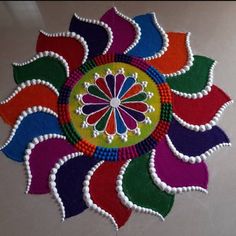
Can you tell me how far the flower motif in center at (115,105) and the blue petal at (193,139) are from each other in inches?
4.6

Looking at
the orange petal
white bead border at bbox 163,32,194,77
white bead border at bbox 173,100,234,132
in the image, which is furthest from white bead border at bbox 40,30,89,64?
white bead border at bbox 173,100,234,132

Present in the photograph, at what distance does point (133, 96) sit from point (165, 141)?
0.22m

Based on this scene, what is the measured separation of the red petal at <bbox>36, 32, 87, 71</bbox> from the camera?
1481 mm

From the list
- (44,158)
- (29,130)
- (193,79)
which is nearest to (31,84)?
(29,130)

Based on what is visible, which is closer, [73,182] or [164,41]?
[73,182]

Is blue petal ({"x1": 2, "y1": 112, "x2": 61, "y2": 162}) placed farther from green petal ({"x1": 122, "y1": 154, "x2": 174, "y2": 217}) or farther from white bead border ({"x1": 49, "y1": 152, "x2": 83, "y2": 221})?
green petal ({"x1": 122, "y1": 154, "x2": 174, "y2": 217})

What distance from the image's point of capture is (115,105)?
1409 mm

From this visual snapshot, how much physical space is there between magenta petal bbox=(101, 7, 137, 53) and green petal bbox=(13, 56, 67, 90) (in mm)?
222

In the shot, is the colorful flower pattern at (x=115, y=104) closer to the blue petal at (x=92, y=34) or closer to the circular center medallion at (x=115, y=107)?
the circular center medallion at (x=115, y=107)

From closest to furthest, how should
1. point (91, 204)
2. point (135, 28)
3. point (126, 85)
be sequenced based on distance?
1. point (91, 204)
2. point (126, 85)
3. point (135, 28)

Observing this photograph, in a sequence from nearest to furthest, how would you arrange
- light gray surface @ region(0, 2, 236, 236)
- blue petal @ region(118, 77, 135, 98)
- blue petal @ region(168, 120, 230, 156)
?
light gray surface @ region(0, 2, 236, 236) < blue petal @ region(168, 120, 230, 156) < blue petal @ region(118, 77, 135, 98)

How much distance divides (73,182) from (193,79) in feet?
2.02

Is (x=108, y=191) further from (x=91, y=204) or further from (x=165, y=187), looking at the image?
(x=165, y=187)

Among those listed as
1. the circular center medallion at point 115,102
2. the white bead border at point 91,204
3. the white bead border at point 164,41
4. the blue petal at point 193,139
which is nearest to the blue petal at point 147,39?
the white bead border at point 164,41
